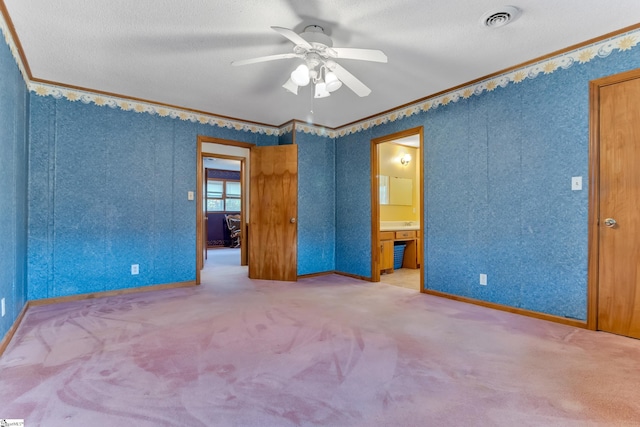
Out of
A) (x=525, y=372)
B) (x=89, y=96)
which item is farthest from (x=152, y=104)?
(x=525, y=372)

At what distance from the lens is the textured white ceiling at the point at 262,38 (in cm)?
210

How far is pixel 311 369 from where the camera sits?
190 cm

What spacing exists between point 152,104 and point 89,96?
0.63 meters

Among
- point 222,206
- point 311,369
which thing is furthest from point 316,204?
point 222,206

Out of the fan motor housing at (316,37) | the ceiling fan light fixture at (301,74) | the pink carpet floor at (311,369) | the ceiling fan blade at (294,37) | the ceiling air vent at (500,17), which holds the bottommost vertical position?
the pink carpet floor at (311,369)

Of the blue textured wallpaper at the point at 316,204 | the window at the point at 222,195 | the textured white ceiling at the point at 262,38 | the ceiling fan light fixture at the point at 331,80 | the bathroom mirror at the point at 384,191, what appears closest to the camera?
the textured white ceiling at the point at 262,38

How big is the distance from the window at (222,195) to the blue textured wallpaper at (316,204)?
18.8 feet

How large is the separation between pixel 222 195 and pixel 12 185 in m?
7.52

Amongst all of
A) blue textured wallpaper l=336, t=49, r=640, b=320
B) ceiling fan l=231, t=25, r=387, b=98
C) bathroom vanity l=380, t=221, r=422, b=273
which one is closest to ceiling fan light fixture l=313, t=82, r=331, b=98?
ceiling fan l=231, t=25, r=387, b=98

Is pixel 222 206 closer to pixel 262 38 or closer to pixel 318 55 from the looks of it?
pixel 262 38

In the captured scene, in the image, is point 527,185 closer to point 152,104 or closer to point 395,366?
point 395,366

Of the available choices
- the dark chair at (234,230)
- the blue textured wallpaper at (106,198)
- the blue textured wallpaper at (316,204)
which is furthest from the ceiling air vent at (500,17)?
the dark chair at (234,230)

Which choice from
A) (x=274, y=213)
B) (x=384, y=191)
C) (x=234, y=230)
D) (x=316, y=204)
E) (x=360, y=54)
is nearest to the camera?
(x=360, y=54)

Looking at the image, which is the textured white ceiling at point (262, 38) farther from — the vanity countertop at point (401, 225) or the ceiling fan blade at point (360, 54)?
the vanity countertop at point (401, 225)
